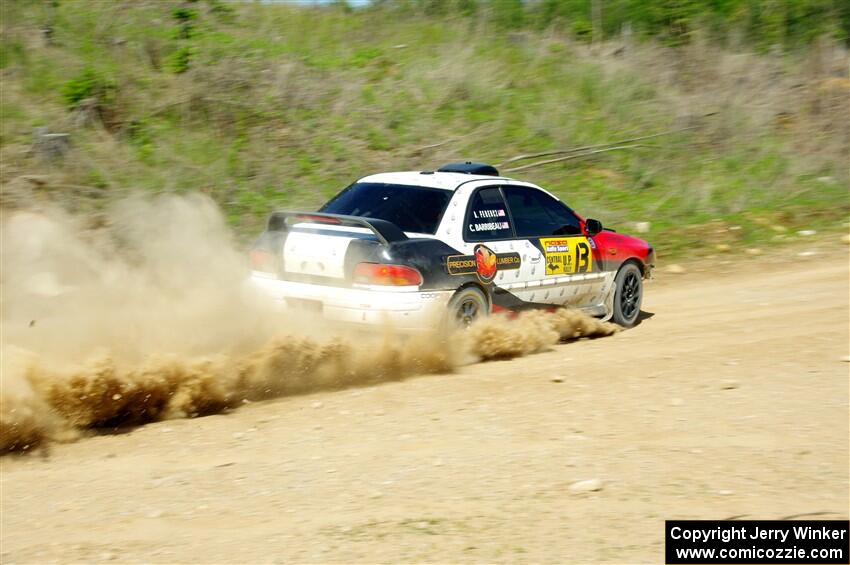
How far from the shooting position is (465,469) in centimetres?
566

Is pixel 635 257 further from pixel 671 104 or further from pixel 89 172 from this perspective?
pixel 671 104

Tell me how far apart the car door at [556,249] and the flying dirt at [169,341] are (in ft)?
0.77

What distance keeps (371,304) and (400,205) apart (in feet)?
3.86

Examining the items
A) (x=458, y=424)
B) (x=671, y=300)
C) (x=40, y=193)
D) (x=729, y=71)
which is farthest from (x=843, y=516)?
(x=729, y=71)

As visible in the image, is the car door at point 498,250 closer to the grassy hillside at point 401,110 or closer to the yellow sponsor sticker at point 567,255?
the yellow sponsor sticker at point 567,255

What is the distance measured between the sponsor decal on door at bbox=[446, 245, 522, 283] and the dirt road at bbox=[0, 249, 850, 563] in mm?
805

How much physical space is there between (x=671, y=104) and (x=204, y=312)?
49.9ft

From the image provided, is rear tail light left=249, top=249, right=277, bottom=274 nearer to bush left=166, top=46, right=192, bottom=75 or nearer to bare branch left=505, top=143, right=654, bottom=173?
bush left=166, top=46, right=192, bottom=75

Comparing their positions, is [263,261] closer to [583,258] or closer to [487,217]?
[487,217]

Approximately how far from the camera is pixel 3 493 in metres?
5.46

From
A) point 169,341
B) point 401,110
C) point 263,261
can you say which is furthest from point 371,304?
point 401,110

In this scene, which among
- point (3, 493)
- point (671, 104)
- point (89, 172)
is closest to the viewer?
point (3, 493)

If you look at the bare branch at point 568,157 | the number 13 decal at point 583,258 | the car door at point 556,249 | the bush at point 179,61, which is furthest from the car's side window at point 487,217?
the bush at point 179,61

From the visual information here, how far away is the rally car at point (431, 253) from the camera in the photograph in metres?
7.79
